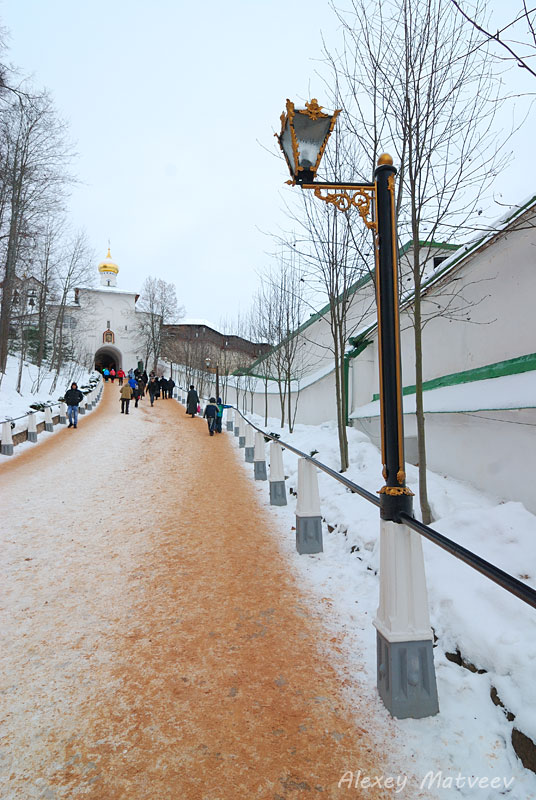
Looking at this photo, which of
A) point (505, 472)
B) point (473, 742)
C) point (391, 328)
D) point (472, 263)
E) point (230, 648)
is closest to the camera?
point (473, 742)

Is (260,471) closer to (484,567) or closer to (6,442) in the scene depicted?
(6,442)

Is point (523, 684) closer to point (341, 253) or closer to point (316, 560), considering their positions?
point (316, 560)

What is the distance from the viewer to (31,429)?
13516 millimetres

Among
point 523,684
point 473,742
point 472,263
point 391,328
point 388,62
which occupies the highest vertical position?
point 388,62

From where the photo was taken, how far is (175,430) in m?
16.8

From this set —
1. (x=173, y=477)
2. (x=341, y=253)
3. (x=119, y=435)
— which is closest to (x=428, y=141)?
(x=341, y=253)

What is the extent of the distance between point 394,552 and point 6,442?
11633 mm

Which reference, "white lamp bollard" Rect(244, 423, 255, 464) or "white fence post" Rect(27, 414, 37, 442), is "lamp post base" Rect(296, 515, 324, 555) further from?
"white fence post" Rect(27, 414, 37, 442)

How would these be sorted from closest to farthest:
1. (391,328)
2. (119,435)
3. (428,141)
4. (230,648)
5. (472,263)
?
(391,328) → (230,648) → (428,141) → (472,263) → (119,435)

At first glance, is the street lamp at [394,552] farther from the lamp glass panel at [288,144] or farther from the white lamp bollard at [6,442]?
the white lamp bollard at [6,442]

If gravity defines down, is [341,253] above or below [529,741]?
above

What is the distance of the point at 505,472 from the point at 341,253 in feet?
17.4

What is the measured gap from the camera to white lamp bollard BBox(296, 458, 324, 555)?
4980 millimetres

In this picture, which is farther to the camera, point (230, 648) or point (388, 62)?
point (388, 62)
